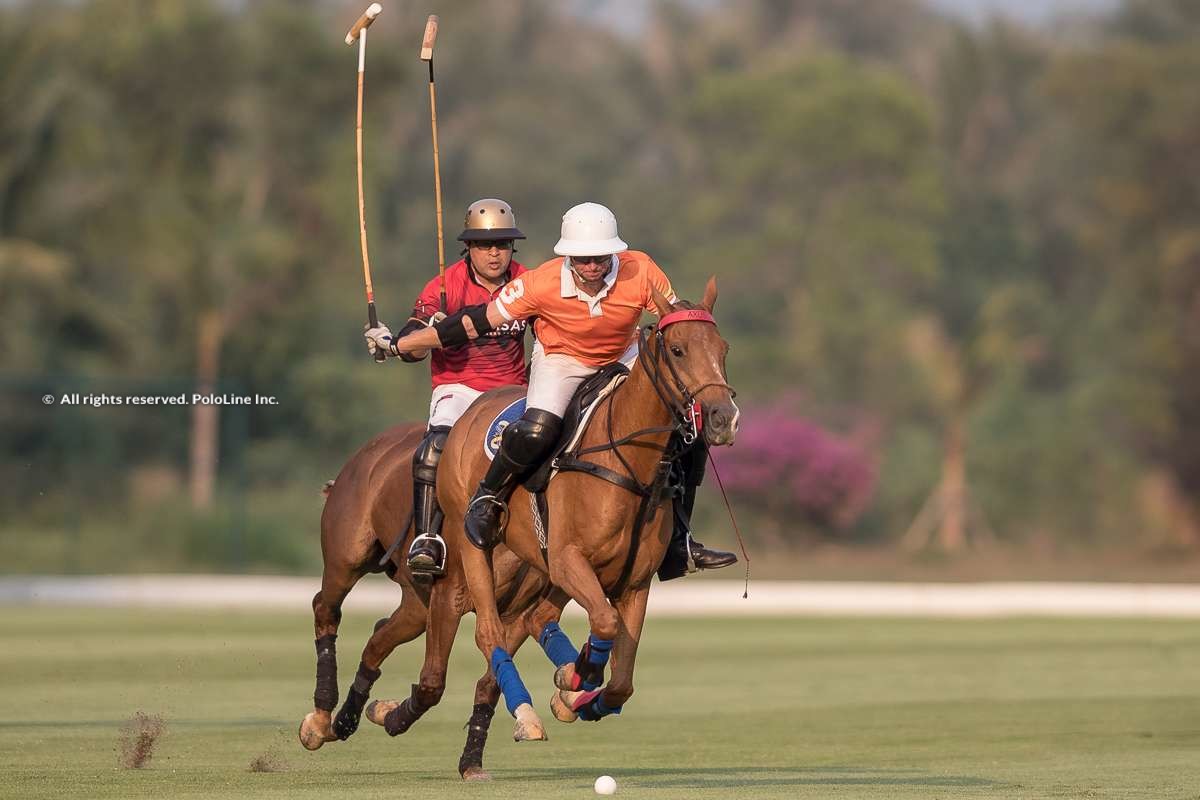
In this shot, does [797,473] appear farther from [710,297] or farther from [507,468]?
[710,297]

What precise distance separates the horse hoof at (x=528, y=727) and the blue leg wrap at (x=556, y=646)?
774 mm

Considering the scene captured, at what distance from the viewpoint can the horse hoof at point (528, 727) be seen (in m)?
9.12

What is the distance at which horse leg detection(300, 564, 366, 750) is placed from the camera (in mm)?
11367

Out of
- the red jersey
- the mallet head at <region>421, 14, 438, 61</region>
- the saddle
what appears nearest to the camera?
the saddle

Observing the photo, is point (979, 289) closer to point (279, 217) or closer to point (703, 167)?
point (703, 167)

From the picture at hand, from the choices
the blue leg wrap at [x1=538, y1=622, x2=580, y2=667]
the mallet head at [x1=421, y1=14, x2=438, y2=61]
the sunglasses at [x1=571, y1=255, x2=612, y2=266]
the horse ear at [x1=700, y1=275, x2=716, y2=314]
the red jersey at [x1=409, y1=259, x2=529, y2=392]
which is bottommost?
the blue leg wrap at [x1=538, y1=622, x2=580, y2=667]

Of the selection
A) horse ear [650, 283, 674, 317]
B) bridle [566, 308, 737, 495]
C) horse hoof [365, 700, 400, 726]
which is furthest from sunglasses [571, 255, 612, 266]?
horse hoof [365, 700, 400, 726]

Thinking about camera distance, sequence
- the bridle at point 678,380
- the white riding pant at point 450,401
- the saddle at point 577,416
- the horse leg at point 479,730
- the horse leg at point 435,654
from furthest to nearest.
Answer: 1. the white riding pant at point 450,401
2. the horse leg at point 435,654
3. the horse leg at point 479,730
4. the saddle at point 577,416
5. the bridle at point 678,380

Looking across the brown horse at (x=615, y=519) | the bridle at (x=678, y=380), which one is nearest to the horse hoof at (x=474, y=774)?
the brown horse at (x=615, y=519)

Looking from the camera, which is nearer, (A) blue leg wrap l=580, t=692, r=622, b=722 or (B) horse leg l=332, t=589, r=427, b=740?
(A) blue leg wrap l=580, t=692, r=622, b=722

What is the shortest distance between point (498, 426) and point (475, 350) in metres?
1.36

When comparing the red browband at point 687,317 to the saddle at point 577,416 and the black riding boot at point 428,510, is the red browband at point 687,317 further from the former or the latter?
the black riding boot at point 428,510

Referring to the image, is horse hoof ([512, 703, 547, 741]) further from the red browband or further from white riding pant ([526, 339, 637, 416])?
the red browband

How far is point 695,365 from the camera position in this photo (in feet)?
A: 29.4
